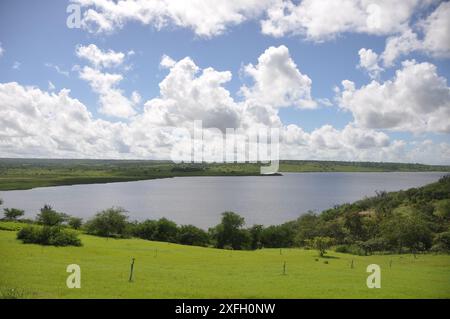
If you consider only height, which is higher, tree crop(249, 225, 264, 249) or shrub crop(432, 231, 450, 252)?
shrub crop(432, 231, 450, 252)

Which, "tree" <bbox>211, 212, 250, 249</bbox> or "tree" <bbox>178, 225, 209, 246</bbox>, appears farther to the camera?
"tree" <bbox>211, 212, 250, 249</bbox>

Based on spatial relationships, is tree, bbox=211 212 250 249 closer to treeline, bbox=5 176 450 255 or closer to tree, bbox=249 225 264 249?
treeline, bbox=5 176 450 255

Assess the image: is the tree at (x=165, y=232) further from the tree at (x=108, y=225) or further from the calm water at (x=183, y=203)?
the calm water at (x=183, y=203)

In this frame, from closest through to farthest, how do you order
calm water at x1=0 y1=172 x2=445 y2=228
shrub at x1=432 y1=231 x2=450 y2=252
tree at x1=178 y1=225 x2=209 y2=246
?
shrub at x1=432 y1=231 x2=450 y2=252 < tree at x1=178 y1=225 x2=209 y2=246 < calm water at x1=0 y1=172 x2=445 y2=228

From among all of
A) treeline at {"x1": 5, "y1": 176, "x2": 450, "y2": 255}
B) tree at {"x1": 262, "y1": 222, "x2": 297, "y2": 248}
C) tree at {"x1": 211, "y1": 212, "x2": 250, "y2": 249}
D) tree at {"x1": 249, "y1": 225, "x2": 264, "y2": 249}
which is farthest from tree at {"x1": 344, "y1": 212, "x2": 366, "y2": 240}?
tree at {"x1": 211, "y1": 212, "x2": 250, "y2": 249}

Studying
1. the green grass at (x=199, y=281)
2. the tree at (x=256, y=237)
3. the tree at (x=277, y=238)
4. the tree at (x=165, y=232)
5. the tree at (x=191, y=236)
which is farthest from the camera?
the tree at (x=256, y=237)

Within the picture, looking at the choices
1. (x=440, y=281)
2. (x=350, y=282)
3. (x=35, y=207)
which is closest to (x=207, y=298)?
(x=350, y=282)

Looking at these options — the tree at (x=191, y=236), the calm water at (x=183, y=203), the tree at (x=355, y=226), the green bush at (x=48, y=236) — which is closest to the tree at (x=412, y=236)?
the tree at (x=355, y=226)

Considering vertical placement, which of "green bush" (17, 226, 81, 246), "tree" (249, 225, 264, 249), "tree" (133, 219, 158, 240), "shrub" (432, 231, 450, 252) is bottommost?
"tree" (249, 225, 264, 249)

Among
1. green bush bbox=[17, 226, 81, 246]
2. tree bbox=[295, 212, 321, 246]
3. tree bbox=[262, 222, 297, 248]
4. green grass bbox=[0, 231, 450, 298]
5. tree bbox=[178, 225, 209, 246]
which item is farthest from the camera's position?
tree bbox=[295, 212, 321, 246]
